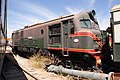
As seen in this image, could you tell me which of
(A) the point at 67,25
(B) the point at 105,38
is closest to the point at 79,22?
(A) the point at 67,25

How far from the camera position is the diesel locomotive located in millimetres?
8469

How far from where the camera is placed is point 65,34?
9812 millimetres

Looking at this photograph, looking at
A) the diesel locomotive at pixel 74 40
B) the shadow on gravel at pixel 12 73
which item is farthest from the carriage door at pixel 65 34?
the shadow on gravel at pixel 12 73

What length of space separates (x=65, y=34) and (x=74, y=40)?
3.15 ft

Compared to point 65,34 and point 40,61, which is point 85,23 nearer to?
point 65,34

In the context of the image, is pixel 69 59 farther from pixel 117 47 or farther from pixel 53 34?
pixel 117 47

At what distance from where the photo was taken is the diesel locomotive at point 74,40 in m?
8.47

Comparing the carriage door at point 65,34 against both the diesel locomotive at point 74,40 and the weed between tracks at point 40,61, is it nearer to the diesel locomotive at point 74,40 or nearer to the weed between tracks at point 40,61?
the diesel locomotive at point 74,40

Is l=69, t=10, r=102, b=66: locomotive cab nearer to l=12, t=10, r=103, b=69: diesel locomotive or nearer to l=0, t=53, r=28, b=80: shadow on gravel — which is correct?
l=12, t=10, r=103, b=69: diesel locomotive

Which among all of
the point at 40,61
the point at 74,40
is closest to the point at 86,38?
the point at 74,40

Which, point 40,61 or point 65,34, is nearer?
point 65,34

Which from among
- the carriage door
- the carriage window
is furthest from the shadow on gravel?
the carriage window

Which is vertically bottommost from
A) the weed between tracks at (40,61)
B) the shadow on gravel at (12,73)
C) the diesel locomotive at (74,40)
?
the shadow on gravel at (12,73)

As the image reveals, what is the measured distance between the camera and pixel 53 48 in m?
10.9
